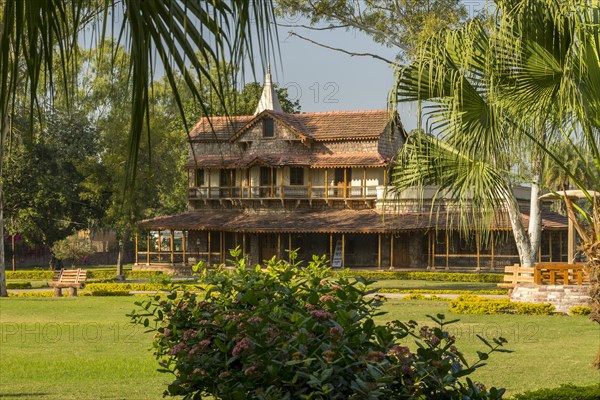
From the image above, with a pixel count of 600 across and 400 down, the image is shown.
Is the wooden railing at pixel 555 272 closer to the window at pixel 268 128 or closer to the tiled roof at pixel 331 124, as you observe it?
the tiled roof at pixel 331 124

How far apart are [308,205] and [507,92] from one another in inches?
1484

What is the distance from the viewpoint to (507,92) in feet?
33.9

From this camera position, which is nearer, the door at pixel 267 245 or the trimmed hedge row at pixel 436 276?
the trimmed hedge row at pixel 436 276

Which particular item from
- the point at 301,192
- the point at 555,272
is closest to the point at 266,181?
the point at 301,192

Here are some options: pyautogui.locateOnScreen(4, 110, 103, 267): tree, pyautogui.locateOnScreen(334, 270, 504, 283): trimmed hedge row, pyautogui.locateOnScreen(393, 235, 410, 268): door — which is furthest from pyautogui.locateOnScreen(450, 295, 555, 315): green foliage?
pyautogui.locateOnScreen(4, 110, 103, 267): tree

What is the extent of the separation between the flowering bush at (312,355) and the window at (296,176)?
1658 inches

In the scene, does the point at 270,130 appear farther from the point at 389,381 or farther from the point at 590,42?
the point at 389,381

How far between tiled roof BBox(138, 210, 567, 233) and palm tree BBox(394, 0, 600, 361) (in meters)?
29.4

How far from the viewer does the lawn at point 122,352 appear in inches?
460

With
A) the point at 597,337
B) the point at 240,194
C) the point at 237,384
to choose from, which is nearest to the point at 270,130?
the point at 240,194

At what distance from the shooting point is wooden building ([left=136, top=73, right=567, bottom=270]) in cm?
4459

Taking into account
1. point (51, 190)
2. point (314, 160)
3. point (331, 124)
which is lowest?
point (51, 190)

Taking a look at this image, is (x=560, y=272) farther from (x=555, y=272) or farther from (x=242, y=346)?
(x=242, y=346)

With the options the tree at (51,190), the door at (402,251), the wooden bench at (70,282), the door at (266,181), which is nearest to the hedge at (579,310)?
the wooden bench at (70,282)
